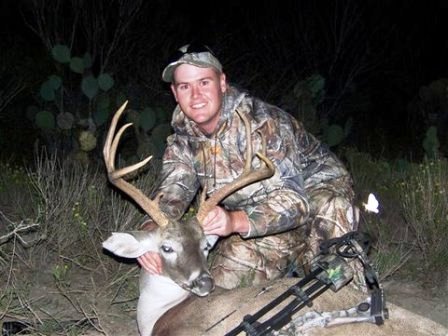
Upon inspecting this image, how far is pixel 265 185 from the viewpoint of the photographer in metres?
4.54

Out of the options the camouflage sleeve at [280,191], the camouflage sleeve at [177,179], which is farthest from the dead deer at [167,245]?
the camouflage sleeve at [177,179]

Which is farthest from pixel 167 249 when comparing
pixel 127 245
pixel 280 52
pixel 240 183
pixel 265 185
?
pixel 280 52

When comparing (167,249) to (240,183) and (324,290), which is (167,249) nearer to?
(240,183)

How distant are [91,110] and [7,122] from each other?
2915 mm

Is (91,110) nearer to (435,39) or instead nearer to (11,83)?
(11,83)

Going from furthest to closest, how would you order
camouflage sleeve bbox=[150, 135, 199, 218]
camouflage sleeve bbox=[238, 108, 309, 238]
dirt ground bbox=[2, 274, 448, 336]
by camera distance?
dirt ground bbox=[2, 274, 448, 336] < camouflage sleeve bbox=[150, 135, 199, 218] < camouflage sleeve bbox=[238, 108, 309, 238]

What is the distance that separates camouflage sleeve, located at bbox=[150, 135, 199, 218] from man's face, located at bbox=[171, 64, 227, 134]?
309 millimetres

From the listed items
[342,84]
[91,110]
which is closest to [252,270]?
[91,110]

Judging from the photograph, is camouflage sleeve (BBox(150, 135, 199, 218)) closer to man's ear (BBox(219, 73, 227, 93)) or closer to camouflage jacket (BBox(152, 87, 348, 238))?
camouflage jacket (BBox(152, 87, 348, 238))

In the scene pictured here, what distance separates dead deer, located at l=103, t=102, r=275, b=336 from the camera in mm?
3865

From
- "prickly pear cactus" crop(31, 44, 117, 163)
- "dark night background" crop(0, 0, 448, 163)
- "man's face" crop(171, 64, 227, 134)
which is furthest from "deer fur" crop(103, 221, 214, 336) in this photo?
Answer: "dark night background" crop(0, 0, 448, 163)

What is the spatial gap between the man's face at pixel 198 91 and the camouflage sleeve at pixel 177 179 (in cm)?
31

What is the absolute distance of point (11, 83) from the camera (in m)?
11.1

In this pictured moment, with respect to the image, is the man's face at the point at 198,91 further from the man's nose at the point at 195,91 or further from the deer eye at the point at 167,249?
the deer eye at the point at 167,249
